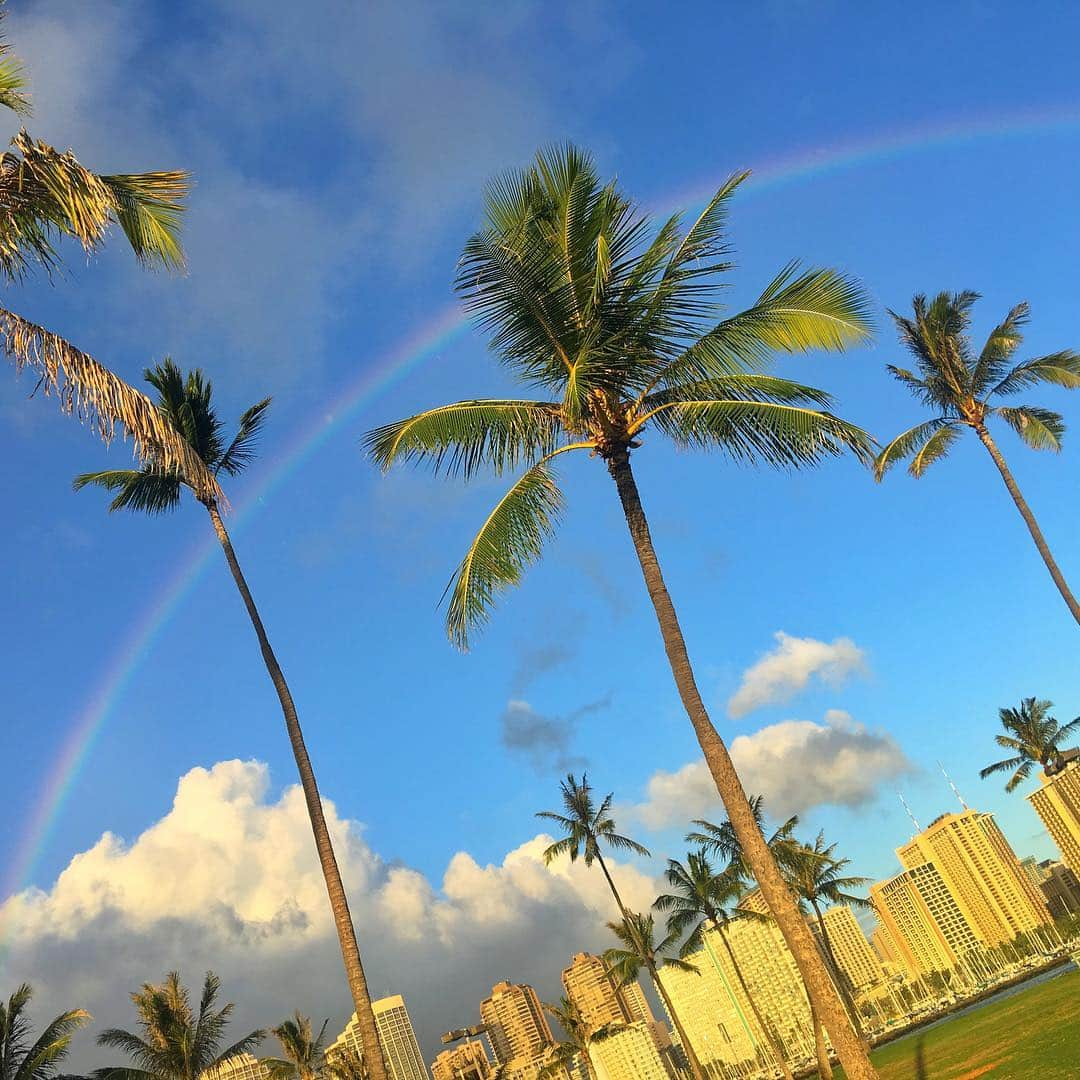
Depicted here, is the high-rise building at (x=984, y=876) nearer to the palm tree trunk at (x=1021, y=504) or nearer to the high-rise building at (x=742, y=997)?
the high-rise building at (x=742, y=997)

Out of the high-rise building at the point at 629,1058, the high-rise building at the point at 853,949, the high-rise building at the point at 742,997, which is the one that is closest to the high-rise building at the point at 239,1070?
the high-rise building at the point at 742,997

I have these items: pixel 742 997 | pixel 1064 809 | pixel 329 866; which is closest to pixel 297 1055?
pixel 329 866

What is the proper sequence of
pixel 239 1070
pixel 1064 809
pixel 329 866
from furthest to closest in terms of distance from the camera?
pixel 1064 809, pixel 239 1070, pixel 329 866

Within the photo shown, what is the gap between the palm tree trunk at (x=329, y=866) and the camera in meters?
13.3

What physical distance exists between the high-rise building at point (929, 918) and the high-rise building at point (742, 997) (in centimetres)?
2834

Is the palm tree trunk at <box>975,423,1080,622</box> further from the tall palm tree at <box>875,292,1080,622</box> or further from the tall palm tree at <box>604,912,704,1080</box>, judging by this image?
the tall palm tree at <box>604,912,704,1080</box>

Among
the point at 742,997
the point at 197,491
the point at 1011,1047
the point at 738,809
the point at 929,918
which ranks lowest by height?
the point at 929,918

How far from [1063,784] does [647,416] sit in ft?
414

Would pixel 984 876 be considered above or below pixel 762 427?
below

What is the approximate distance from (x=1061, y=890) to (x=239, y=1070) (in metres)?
174

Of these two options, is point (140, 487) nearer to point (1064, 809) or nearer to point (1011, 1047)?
point (1011, 1047)

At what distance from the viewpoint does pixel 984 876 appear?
145 metres

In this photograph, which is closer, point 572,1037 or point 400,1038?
point 572,1037

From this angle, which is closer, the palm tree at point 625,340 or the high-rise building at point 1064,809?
the palm tree at point 625,340
